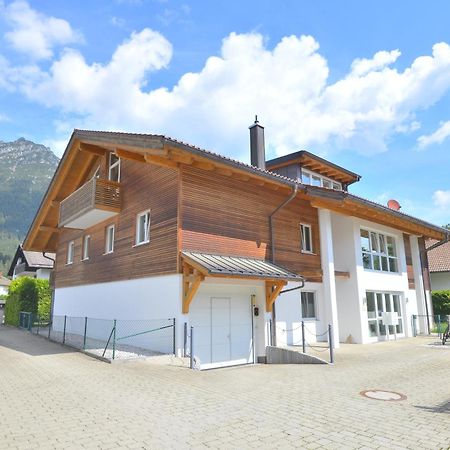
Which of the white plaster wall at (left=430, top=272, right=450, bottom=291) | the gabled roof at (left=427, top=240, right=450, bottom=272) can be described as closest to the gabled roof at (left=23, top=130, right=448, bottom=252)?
the gabled roof at (left=427, top=240, right=450, bottom=272)

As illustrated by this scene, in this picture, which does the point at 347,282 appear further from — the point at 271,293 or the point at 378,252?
the point at 271,293

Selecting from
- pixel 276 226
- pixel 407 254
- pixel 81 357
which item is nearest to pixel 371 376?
pixel 276 226

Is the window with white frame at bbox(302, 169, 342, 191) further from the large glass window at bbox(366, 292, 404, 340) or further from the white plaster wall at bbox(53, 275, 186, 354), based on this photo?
the white plaster wall at bbox(53, 275, 186, 354)

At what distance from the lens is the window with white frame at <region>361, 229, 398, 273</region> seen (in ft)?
60.1

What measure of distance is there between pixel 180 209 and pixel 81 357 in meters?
5.33

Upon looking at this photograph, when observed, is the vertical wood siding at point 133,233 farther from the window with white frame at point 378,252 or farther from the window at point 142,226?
the window with white frame at point 378,252

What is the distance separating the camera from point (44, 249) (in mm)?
24125

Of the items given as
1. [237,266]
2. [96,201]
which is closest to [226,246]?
[237,266]

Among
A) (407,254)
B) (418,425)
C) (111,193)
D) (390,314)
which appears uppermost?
(111,193)

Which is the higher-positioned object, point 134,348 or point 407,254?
point 407,254

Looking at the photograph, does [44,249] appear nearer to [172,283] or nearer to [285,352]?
[172,283]

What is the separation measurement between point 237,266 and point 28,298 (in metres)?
17.1

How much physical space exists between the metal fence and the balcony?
162 inches

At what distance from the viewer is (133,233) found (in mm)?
14453
